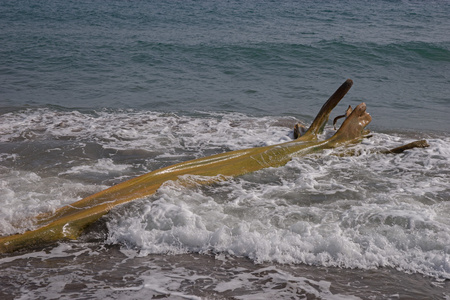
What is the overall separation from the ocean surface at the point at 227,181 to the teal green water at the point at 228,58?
0.09 m

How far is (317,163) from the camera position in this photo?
5.40 metres

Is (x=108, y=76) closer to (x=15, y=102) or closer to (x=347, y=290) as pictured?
(x=15, y=102)

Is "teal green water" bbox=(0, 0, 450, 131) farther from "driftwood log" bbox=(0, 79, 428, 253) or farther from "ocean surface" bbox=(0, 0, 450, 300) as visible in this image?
"driftwood log" bbox=(0, 79, 428, 253)

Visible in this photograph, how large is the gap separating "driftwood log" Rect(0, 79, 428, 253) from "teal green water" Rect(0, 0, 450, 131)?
2386mm

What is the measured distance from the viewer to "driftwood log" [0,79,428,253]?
140 inches

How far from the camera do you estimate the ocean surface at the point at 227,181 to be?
3098mm

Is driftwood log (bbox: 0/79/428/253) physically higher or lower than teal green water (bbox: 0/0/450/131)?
lower

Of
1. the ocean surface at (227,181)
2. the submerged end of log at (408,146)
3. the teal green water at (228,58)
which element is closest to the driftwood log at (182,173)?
the submerged end of log at (408,146)

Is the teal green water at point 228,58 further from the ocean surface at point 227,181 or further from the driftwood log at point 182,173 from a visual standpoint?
the driftwood log at point 182,173

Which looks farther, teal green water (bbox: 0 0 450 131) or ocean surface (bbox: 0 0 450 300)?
teal green water (bbox: 0 0 450 131)

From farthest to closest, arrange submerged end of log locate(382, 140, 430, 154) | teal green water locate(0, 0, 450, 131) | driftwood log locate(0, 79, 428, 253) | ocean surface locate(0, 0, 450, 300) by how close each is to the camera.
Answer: teal green water locate(0, 0, 450, 131)
submerged end of log locate(382, 140, 430, 154)
driftwood log locate(0, 79, 428, 253)
ocean surface locate(0, 0, 450, 300)

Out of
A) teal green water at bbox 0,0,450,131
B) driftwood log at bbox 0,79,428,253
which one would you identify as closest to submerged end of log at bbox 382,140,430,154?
driftwood log at bbox 0,79,428,253

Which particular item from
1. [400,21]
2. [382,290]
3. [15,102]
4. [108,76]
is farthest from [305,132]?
[400,21]

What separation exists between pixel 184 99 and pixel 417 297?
737 cm
